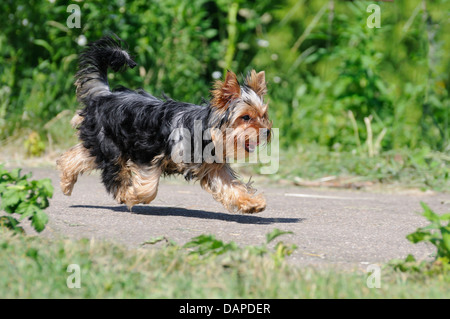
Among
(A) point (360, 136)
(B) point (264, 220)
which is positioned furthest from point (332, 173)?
(B) point (264, 220)

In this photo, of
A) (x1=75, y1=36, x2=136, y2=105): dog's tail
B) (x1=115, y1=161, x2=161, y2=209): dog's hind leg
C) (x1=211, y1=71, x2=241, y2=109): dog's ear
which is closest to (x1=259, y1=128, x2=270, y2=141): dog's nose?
(x1=211, y1=71, x2=241, y2=109): dog's ear

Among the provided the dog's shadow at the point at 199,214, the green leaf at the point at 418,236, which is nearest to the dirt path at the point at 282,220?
the dog's shadow at the point at 199,214

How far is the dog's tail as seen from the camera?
6508 mm

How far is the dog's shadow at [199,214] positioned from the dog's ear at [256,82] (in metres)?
1.07

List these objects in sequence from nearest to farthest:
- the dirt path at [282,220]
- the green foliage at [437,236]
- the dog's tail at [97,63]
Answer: the green foliage at [437,236]
the dirt path at [282,220]
the dog's tail at [97,63]

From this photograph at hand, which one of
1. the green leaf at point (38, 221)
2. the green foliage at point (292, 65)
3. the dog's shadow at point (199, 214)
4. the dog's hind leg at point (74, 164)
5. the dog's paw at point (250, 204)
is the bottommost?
the green leaf at point (38, 221)

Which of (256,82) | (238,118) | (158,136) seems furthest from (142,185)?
(256,82)

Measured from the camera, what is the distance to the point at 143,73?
35.8 feet

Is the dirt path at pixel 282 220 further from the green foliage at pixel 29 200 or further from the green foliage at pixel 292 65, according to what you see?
the green foliage at pixel 292 65

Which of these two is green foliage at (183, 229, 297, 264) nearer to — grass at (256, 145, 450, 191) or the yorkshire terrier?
the yorkshire terrier

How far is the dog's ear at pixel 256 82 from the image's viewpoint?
18.0 ft

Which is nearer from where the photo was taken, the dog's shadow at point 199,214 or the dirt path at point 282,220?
the dirt path at point 282,220

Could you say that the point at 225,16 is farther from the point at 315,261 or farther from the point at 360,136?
the point at 315,261
